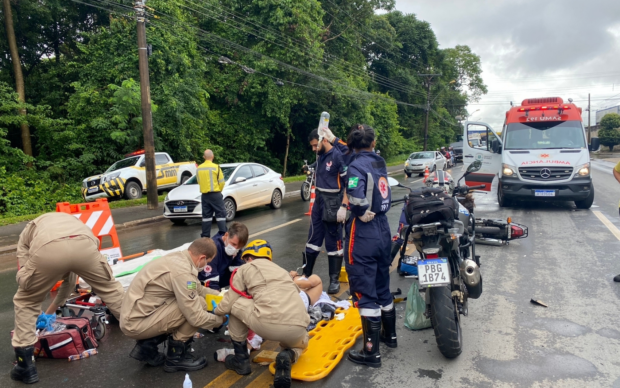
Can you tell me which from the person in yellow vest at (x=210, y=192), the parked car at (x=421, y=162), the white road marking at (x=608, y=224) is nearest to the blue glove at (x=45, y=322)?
the person in yellow vest at (x=210, y=192)

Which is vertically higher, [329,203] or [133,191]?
[329,203]

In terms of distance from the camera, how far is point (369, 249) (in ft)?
12.3

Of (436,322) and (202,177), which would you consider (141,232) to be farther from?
(436,322)

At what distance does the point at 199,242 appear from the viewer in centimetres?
386

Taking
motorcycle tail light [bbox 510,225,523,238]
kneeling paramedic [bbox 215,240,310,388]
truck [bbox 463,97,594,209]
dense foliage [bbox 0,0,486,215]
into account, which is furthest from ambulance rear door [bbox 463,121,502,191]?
dense foliage [bbox 0,0,486,215]

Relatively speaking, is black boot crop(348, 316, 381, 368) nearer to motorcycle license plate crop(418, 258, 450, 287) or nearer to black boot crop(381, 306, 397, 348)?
black boot crop(381, 306, 397, 348)

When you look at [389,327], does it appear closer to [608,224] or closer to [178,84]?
[608,224]

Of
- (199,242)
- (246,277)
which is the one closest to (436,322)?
(246,277)

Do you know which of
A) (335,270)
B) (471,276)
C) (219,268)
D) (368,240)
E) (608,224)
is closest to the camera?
(368,240)

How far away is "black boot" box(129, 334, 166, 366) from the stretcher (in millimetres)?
983

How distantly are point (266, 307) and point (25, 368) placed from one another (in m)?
1.99

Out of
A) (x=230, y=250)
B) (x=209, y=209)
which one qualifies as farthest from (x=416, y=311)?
(x=209, y=209)

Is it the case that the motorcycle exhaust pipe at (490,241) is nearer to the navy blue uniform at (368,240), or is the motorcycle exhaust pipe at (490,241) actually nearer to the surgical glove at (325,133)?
the surgical glove at (325,133)

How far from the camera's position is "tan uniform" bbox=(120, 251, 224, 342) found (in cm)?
362
